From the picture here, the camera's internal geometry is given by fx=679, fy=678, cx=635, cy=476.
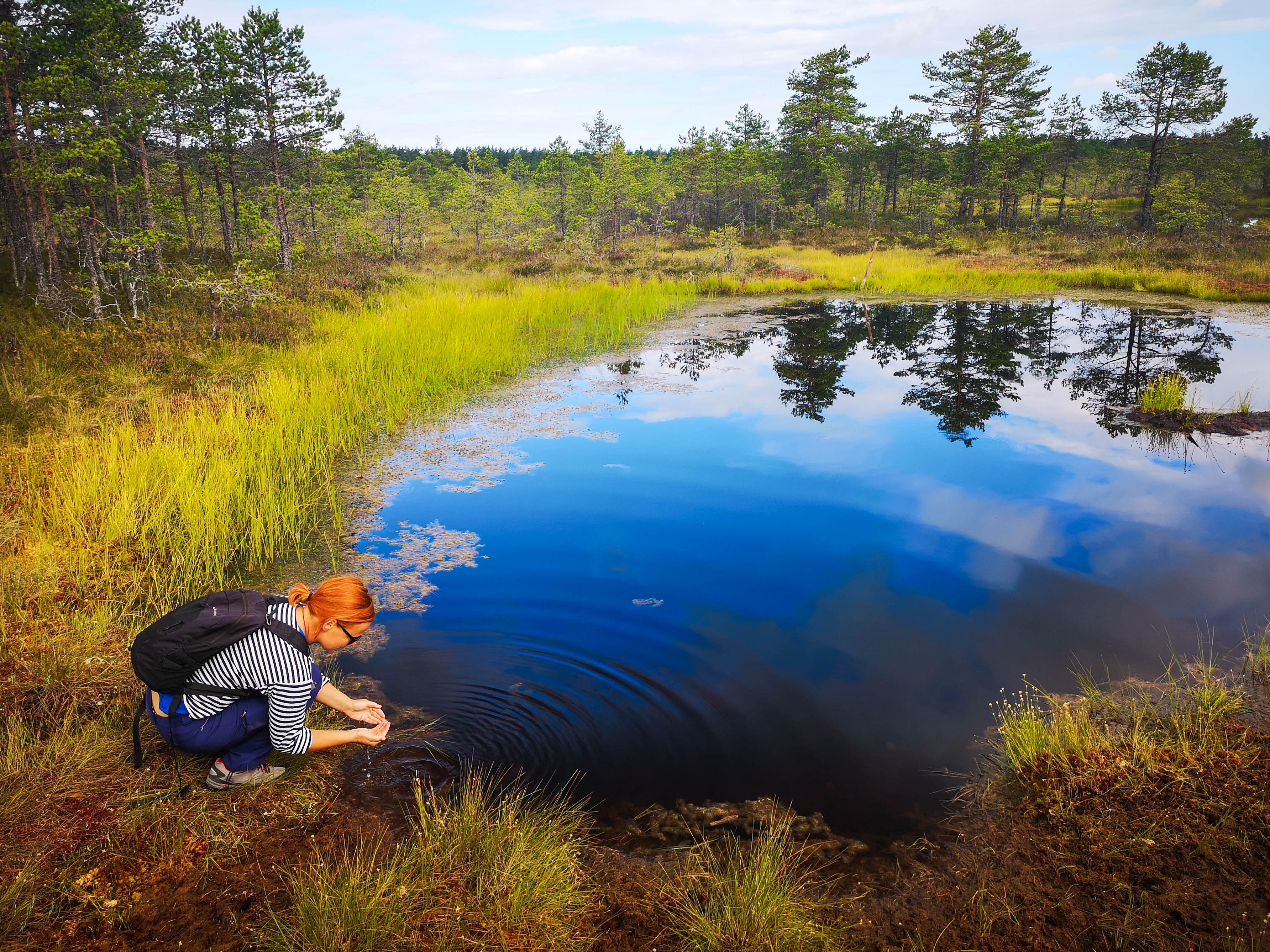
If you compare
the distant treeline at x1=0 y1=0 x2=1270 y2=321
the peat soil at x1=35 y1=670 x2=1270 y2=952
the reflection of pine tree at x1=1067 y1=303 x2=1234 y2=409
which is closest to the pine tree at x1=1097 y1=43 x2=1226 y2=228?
the distant treeline at x1=0 y1=0 x2=1270 y2=321

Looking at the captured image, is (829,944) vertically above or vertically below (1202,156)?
below

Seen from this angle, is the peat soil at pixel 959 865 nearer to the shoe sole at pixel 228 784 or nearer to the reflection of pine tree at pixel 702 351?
the shoe sole at pixel 228 784

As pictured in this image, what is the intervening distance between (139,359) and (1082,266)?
91.3 ft

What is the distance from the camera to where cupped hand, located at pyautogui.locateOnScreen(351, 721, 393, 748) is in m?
3.04

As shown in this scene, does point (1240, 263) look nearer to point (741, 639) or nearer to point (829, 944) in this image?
point (741, 639)

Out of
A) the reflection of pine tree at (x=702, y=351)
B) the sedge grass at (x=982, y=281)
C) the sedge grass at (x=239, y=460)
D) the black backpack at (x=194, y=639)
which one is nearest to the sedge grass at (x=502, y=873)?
the black backpack at (x=194, y=639)

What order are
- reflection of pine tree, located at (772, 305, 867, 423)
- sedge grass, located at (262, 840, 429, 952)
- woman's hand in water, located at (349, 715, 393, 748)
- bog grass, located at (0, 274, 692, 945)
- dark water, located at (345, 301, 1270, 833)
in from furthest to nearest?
reflection of pine tree, located at (772, 305, 867, 423)
dark water, located at (345, 301, 1270, 833)
woman's hand in water, located at (349, 715, 393, 748)
bog grass, located at (0, 274, 692, 945)
sedge grass, located at (262, 840, 429, 952)

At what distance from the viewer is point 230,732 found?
290 cm

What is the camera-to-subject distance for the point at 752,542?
584 centimetres

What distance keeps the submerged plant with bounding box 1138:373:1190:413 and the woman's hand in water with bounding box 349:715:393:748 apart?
34.2 ft

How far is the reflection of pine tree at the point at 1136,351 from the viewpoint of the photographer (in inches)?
421

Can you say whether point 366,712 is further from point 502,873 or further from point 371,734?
point 502,873

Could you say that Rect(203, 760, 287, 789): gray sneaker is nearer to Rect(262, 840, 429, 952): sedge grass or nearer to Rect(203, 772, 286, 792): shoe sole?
Rect(203, 772, 286, 792): shoe sole

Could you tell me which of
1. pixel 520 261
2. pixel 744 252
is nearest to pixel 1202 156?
pixel 744 252
